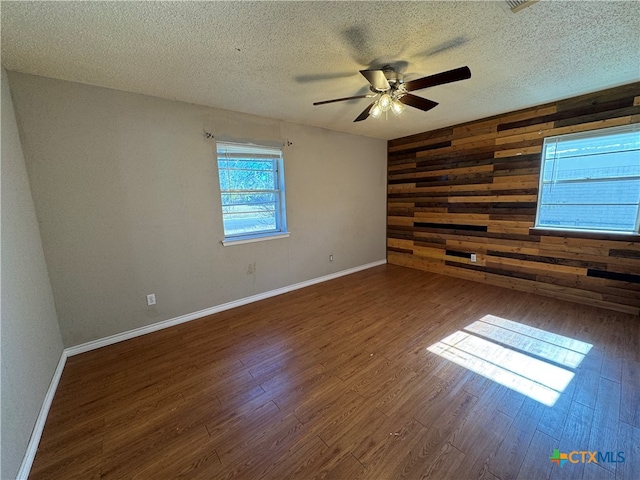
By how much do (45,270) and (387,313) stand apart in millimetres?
3283

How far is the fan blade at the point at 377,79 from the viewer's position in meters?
1.86

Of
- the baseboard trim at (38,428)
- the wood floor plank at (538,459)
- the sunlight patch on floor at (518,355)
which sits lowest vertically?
the wood floor plank at (538,459)

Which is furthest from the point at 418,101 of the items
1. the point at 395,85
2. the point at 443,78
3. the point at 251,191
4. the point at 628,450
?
the point at 628,450

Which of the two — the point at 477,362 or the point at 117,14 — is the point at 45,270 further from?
the point at 477,362

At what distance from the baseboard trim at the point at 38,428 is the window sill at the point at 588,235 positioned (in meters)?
4.99

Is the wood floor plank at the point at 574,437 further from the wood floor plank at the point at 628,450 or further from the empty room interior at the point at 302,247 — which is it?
the wood floor plank at the point at 628,450

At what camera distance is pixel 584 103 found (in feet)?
9.53

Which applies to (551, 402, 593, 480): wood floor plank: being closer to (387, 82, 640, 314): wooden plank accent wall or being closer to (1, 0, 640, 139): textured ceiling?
(387, 82, 640, 314): wooden plank accent wall

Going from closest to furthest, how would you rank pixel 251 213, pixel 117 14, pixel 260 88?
pixel 117 14 < pixel 260 88 < pixel 251 213

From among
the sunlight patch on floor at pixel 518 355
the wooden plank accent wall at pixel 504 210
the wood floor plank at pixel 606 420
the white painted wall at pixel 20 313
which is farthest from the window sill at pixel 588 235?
the white painted wall at pixel 20 313

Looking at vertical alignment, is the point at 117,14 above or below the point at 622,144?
above

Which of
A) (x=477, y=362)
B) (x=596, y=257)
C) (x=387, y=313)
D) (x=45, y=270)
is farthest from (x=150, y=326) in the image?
(x=596, y=257)

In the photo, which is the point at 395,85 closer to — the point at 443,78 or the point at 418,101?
the point at 418,101

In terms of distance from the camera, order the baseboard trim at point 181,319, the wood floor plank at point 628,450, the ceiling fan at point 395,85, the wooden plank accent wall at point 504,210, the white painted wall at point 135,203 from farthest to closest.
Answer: the wooden plank accent wall at point 504,210 < the baseboard trim at point 181,319 < the white painted wall at point 135,203 < the ceiling fan at point 395,85 < the wood floor plank at point 628,450
